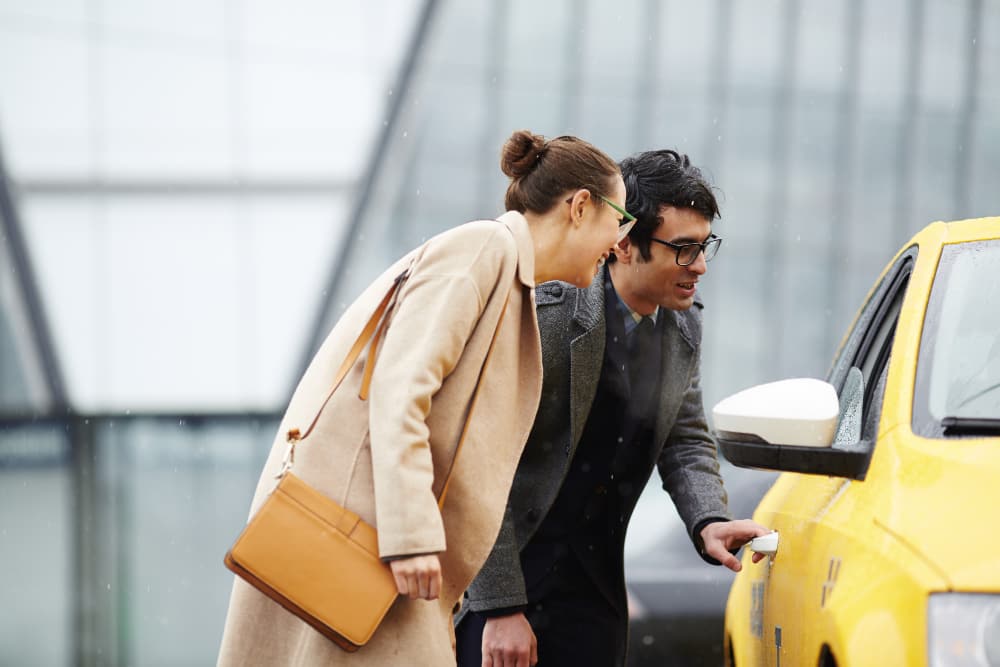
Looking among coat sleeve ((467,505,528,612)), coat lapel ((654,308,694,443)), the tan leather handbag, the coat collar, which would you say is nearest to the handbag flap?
the tan leather handbag

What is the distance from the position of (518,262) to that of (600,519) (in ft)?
3.06

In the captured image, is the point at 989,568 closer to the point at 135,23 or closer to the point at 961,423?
the point at 961,423

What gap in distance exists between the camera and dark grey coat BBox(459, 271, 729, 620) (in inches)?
124

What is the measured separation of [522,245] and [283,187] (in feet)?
60.7

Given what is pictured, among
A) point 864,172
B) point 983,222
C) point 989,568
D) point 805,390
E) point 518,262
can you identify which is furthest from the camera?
point 864,172

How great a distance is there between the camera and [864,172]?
1007 inches

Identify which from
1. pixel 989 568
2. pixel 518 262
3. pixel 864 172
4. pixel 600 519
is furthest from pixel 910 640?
pixel 864 172

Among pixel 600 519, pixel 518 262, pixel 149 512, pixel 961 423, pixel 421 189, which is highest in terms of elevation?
pixel 421 189

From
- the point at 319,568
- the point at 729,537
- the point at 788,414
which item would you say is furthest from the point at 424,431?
the point at 729,537

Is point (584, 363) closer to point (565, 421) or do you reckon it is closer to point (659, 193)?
point (565, 421)

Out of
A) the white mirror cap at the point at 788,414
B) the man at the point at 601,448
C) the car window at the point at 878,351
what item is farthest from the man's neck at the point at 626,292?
the white mirror cap at the point at 788,414

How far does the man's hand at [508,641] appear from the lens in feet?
10.3

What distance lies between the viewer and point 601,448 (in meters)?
3.31

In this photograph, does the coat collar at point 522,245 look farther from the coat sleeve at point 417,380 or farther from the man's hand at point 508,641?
the man's hand at point 508,641
